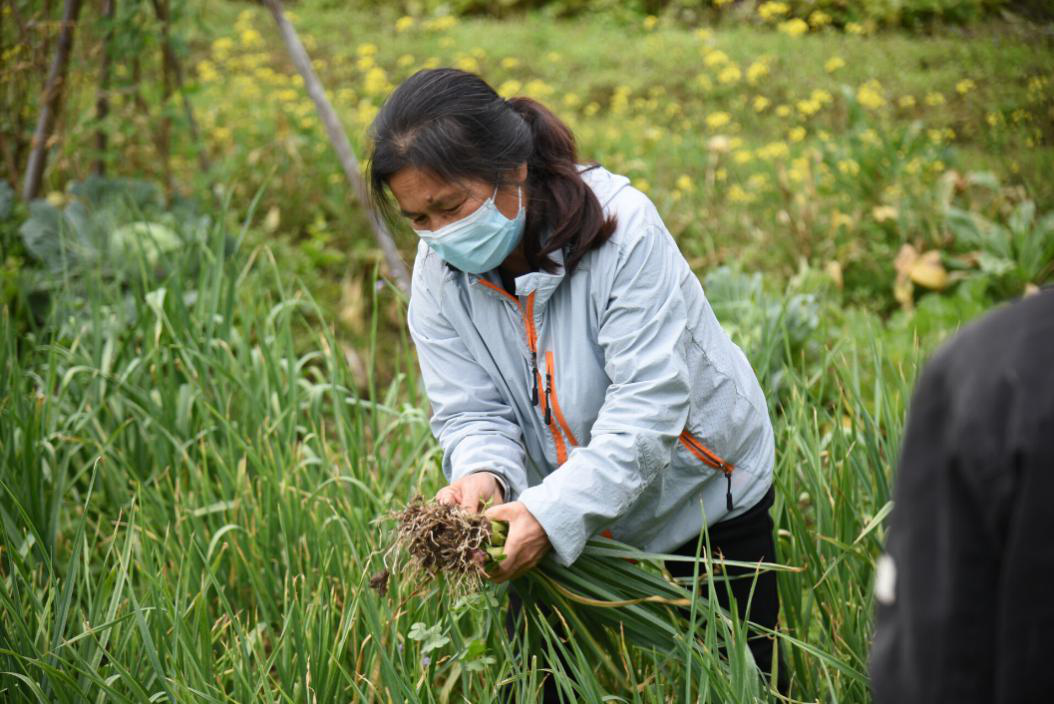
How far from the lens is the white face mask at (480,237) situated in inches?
64.4

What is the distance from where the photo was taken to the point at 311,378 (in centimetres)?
395

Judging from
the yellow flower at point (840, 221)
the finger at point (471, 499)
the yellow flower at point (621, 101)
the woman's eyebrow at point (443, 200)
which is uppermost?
the woman's eyebrow at point (443, 200)

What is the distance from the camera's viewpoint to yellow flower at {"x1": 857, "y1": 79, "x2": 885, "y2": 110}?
18.1 feet

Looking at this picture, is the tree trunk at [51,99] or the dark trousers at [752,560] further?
the tree trunk at [51,99]

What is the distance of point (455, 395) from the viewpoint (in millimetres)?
1807

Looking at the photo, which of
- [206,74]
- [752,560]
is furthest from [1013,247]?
[206,74]

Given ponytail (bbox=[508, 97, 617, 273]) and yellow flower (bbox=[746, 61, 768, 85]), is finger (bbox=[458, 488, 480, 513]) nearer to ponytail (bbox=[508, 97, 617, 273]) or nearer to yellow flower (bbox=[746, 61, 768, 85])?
ponytail (bbox=[508, 97, 617, 273])

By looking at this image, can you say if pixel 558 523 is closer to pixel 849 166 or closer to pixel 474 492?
pixel 474 492

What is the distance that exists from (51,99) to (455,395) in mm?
3016

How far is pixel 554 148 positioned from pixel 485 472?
583 millimetres

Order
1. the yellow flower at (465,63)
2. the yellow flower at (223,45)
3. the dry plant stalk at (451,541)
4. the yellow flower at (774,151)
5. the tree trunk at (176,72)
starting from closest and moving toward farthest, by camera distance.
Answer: the dry plant stalk at (451,541), the tree trunk at (176,72), the yellow flower at (774,151), the yellow flower at (223,45), the yellow flower at (465,63)

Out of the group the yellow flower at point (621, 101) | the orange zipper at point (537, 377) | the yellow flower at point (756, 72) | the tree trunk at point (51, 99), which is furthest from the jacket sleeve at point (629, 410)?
the yellow flower at point (621, 101)

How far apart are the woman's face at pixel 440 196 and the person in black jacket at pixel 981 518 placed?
100 cm

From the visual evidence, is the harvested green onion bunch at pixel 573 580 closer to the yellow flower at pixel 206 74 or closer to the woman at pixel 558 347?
the woman at pixel 558 347
